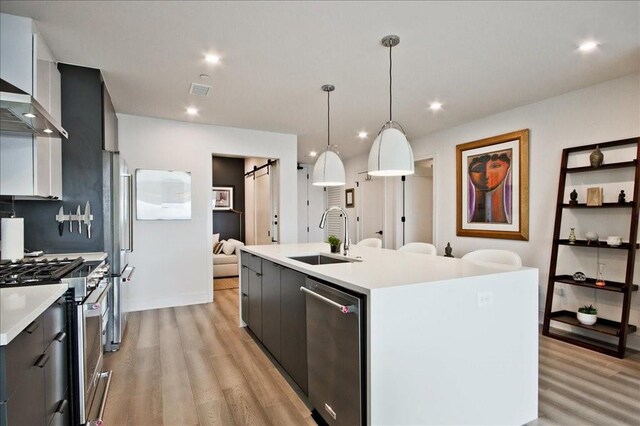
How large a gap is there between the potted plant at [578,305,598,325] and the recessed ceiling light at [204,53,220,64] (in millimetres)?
3980

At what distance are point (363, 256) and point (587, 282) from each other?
7.43ft

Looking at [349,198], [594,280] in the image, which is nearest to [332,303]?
[594,280]

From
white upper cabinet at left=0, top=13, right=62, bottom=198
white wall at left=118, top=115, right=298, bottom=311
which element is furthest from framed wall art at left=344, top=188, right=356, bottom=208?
white upper cabinet at left=0, top=13, right=62, bottom=198

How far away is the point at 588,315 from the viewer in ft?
10.6

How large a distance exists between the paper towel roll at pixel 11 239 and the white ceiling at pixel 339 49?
1.33m

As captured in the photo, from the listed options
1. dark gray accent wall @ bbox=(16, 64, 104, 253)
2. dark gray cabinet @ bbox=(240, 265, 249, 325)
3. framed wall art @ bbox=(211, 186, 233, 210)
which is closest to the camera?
dark gray accent wall @ bbox=(16, 64, 104, 253)

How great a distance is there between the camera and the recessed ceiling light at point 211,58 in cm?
280

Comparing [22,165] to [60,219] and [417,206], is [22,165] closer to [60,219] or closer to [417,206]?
[60,219]

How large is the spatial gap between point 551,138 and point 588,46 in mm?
1330

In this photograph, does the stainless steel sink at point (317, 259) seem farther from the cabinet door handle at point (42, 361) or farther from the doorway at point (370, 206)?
the doorway at point (370, 206)

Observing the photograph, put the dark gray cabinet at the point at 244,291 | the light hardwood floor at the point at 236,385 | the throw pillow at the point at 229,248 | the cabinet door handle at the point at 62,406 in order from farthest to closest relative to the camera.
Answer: the throw pillow at the point at 229,248 → the dark gray cabinet at the point at 244,291 → the light hardwood floor at the point at 236,385 → the cabinet door handle at the point at 62,406

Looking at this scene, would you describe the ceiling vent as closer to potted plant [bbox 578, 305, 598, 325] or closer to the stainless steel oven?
the stainless steel oven

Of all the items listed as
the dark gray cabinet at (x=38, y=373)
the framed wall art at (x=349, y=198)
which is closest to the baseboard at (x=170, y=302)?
the dark gray cabinet at (x=38, y=373)

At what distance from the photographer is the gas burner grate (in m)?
1.66
